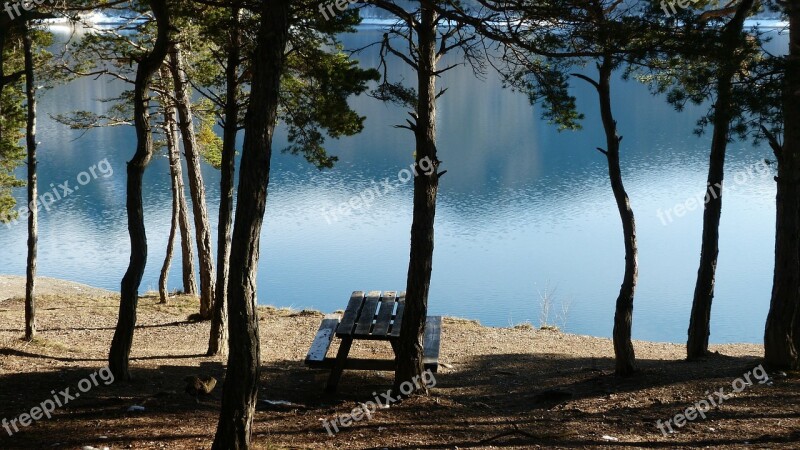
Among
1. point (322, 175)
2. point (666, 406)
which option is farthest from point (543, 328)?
point (322, 175)

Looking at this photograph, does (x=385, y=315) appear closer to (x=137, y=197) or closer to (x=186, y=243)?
(x=137, y=197)

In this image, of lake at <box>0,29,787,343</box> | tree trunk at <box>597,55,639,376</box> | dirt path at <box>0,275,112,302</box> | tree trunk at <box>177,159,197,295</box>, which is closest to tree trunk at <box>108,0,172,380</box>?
tree trunk at <box>597,55,639,376</box>

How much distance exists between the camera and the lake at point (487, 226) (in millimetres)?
22141

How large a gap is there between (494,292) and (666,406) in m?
16.2

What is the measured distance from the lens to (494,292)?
22812mm

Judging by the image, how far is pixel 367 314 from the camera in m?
7.83

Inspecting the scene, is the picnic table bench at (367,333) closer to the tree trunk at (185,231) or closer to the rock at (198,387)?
the rock at (198,387)

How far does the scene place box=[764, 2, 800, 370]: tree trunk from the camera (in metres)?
7.54

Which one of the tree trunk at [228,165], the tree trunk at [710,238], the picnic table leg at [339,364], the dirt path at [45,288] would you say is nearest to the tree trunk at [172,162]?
the dirt path at [45,288]

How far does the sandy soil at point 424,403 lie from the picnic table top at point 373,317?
23.2 inches

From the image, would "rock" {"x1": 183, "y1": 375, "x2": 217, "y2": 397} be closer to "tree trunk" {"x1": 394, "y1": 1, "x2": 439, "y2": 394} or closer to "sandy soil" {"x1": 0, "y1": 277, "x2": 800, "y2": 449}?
"sandy soil" {"x1": 0, "y1": 277, "x2": 800, "y2": 449}

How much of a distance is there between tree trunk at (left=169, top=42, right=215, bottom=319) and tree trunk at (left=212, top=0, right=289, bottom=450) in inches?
306

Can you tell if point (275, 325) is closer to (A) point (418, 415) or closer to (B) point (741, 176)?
(A) point (418, 415)

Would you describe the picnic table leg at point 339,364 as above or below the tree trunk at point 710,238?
below
